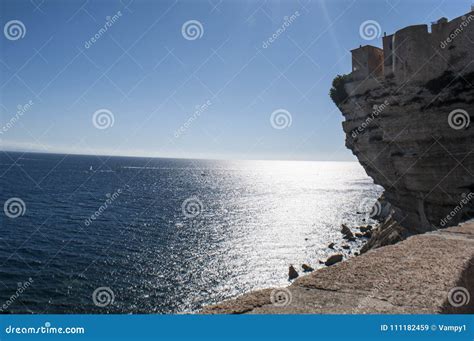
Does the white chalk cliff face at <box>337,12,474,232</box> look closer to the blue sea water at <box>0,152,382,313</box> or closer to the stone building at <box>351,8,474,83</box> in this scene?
the stone building at <box>351,8,474,83</box>

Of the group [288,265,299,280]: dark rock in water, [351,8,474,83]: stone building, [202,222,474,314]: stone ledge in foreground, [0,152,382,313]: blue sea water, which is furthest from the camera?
[288,265,299,280]: dark rock in water

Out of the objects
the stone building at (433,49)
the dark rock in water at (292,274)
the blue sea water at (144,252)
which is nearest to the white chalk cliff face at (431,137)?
the stone building at (433,49)

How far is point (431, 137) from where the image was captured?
57.4ft

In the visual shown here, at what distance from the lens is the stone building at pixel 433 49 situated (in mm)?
16234

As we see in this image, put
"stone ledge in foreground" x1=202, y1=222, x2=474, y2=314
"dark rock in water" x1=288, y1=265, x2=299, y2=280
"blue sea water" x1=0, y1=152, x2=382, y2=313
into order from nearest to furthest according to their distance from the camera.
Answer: "stone ledge in foreground" x1=202, y1=222, x2=474, y2=314 < "blue sea water" x1=0, y1=152, x2=382, y2=313 < "dark rock in water" x1=288, y1=265, x2=299, y2=280

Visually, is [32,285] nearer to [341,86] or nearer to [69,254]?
[69,254]

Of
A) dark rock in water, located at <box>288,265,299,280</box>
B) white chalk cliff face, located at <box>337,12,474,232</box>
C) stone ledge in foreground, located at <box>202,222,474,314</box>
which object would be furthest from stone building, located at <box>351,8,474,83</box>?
dark rock in water, located at <box>288,265,299,280</box>

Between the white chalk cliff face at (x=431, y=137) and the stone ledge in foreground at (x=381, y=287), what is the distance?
46.0 feet

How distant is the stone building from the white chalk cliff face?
0.05 m

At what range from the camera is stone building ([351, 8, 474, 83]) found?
53.3 feet

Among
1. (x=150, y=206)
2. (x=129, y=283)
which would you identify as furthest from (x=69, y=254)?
(x=150, y=206)

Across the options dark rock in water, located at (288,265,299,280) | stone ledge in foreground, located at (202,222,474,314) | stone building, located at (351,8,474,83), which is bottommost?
stone ledge in foreground, located at (202,222,474,314)

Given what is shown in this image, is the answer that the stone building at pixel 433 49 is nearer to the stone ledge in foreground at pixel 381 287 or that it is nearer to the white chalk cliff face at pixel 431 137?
the white chalk cliff face at pixel 431 137

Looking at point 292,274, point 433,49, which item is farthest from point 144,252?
point 433,49
